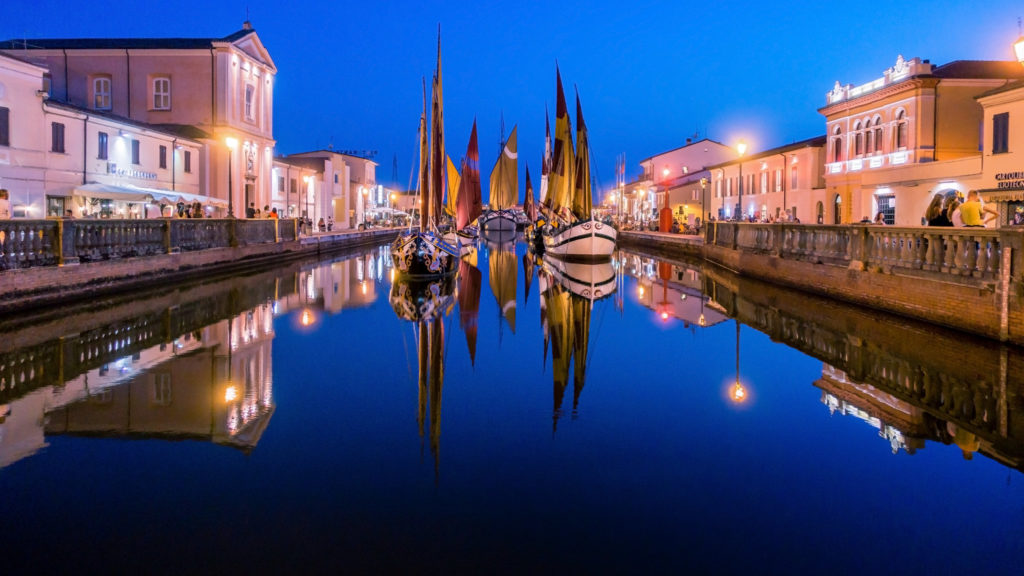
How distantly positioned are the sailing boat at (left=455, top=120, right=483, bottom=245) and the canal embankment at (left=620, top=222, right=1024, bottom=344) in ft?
65.6

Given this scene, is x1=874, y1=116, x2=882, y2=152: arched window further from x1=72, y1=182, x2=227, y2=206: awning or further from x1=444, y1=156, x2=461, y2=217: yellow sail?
x1=72, y1=182, x2=227, y2=206: awning

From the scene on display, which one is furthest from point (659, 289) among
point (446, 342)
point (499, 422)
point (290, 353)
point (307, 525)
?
point (307, 525)

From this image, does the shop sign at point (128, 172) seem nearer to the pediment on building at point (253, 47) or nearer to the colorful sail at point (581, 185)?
the pediment on building at point (253, 47)

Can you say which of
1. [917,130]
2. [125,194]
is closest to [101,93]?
[125,194]

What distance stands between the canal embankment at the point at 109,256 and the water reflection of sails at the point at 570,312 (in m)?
9.81

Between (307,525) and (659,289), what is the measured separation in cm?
1941

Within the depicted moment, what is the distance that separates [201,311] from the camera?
56.2ft

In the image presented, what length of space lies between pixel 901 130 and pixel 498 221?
45.7 metres

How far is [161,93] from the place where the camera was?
4781cm

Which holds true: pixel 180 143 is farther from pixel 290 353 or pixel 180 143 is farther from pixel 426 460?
pixel 426 460

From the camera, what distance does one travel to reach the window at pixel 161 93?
47750 mm

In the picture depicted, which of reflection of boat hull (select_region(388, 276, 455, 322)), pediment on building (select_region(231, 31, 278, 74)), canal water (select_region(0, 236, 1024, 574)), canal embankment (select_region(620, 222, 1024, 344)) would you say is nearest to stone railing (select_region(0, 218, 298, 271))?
canal water (select_region(0, 236, 1024, 574))

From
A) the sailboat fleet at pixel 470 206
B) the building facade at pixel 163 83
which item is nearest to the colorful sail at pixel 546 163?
the sailboat fleet at pixel 470 206

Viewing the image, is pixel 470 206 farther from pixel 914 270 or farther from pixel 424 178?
pixel 914 270
